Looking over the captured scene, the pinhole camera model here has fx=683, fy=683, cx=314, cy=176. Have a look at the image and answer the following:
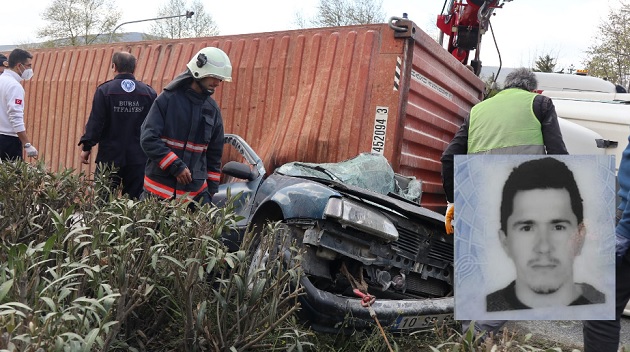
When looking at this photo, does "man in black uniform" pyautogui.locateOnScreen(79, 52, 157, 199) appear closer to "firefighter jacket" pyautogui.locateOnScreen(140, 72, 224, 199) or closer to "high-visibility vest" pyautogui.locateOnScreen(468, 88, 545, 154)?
"firefighter jacket" pyautogui.locateOnScreen(140, 72, 224, 199)

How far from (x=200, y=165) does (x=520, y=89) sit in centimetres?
221

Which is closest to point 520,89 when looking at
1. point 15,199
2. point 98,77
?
point 15,199

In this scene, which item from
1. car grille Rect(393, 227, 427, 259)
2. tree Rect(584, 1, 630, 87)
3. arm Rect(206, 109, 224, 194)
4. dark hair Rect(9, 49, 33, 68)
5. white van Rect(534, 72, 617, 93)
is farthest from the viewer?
tree Rect(584, 1, 630, 87)

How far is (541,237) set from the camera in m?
2.53

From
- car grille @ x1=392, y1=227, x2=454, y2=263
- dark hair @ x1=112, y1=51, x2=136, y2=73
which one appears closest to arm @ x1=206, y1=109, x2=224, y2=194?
dark hair @ x1=112, y1=51, x2=136, y2=73

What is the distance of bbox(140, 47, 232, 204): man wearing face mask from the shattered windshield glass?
58 cm

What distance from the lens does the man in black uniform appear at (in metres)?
5.55

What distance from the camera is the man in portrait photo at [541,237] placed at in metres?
2.50

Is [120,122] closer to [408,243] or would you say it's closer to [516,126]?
[408,243]

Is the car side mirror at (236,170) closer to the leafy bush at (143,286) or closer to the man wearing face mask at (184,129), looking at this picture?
the man wearing face mask at (184,129)

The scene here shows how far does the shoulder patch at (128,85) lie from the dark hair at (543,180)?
12.6 feet

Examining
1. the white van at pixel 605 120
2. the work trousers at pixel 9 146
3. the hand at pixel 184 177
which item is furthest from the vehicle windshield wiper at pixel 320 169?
the work trousers at pixel 9 146

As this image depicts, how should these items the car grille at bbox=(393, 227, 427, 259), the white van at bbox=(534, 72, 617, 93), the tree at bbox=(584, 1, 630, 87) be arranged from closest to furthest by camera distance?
the car grille at bbox=(393, 227, 427, 259)
the white van at bbox=(534, 72, 617, 93)
the tree at bbox=(584, 1, 630, 87)

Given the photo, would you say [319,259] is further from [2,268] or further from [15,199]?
[2,268]
